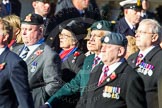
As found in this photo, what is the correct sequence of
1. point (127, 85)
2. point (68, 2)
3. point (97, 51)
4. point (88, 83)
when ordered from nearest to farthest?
point (127, 85) < point (88, 83) < point (97, 51) < point (68, 2)

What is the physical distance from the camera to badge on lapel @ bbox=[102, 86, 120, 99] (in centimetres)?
755

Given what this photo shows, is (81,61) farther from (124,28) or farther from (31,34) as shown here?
(124,28)

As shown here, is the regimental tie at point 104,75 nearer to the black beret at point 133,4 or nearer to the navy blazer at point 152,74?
the navy blazer at point 152,74

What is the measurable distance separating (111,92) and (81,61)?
1.53 m

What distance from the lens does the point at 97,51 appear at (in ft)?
28.4

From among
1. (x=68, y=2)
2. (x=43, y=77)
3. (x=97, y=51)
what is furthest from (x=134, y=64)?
(x=68, y=2)

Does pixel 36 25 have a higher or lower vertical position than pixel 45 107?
higher

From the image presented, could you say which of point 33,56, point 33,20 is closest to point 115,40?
point 33,56

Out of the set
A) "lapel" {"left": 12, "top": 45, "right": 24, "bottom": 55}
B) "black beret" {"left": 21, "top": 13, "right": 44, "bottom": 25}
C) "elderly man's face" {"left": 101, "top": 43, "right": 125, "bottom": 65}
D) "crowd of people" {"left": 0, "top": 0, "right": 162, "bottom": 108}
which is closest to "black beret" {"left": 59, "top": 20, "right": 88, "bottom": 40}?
"crowd of people" {"left": 0, "top": 0, "right": 162, "bottom": 108}

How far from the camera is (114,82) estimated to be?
770 centimetres

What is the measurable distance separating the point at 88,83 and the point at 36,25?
131 centimetres

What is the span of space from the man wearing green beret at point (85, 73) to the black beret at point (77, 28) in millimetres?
551

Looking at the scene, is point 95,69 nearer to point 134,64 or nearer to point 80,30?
point 134,64

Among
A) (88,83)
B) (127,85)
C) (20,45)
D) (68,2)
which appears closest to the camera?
(127,85)
